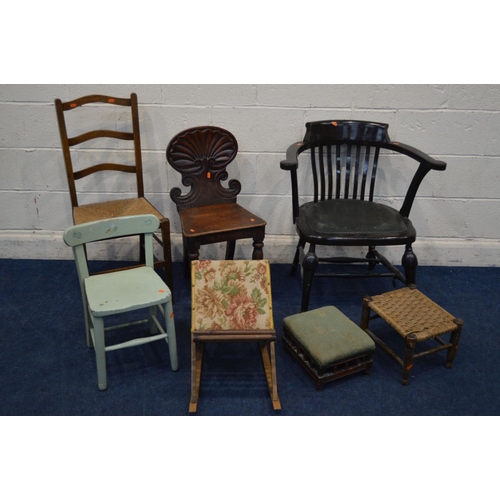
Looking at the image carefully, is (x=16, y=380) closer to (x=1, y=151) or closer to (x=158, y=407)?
(x=158, y=407)

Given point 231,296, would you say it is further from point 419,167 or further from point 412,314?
point 419,167

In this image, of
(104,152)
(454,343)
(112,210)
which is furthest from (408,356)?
(104,152)

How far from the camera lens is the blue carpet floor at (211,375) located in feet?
6.77

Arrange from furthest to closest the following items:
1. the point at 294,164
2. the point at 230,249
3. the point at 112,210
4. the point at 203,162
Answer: the point at 230,249 < the point at 203,162 < the point at 112,210 < the point at 294,164

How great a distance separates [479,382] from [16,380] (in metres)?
2.08

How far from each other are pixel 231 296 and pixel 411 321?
2.72 ft

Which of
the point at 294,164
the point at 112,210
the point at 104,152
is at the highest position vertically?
the point at 294,164

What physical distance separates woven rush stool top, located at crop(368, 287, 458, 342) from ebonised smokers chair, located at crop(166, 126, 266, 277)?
69 centimetres

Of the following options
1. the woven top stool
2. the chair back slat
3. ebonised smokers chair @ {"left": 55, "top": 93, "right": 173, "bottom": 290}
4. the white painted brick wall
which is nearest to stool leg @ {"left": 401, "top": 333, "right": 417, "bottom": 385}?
the woven top stool

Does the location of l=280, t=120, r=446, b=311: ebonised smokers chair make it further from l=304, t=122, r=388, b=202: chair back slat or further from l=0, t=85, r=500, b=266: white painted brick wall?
l=0, t=85, r=500, b=266: white painted brick wall

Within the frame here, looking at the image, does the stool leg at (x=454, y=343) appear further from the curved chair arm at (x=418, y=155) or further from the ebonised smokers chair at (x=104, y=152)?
the ebonised smokers chair at (x=104, y=152)

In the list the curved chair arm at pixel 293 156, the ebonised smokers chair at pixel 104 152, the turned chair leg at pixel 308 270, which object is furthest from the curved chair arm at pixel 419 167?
the ebonised smokers chair at pixel 104 152

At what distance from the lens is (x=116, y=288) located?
213 cm

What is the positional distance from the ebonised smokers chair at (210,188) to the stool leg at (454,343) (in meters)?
1.01
